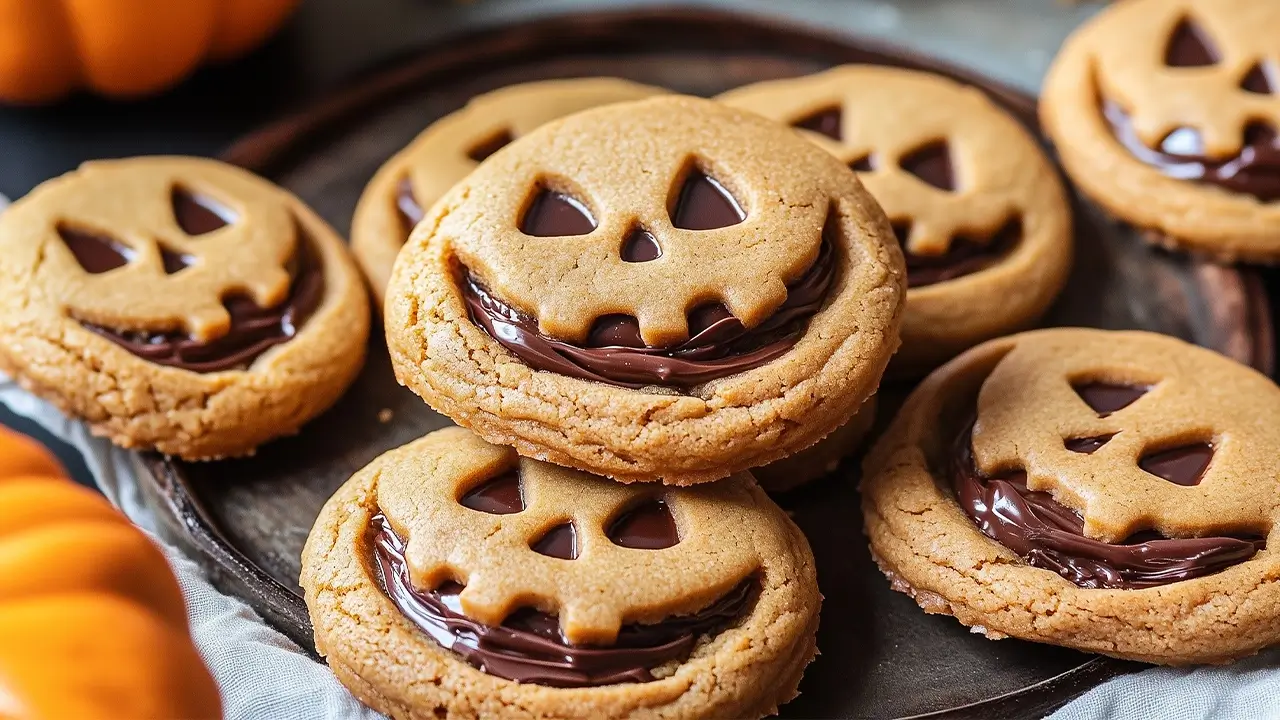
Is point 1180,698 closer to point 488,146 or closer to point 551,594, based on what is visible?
point 551,594

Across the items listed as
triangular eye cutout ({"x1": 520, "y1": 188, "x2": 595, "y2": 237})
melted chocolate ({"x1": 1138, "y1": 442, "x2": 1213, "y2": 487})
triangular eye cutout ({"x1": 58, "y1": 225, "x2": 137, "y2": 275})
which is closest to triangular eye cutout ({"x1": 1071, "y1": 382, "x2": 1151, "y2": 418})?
melted chocolate ({"x1": 1138, "y1": 442, "x2": 1213, "y2": 487})

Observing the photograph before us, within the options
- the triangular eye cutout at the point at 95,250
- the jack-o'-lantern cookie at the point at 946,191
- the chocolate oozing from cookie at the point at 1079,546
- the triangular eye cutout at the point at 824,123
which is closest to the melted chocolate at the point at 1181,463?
the chocolate oozing from cookie at the point at 1079,546

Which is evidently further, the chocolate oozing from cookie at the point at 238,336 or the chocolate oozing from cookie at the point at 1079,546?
the chocolate oozing from cookie at the point at 238,336

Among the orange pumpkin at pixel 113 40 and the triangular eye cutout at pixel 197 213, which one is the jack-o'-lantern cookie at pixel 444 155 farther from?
the orange pumpkin at pixel 113 40

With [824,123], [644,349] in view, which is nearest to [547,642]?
[644,349]

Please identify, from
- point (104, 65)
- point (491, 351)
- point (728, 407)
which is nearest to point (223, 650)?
point (491, 351)

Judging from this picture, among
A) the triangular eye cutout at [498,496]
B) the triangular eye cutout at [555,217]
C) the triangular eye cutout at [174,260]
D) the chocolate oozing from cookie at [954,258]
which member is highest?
the triangular eye cutout at [555,217]
